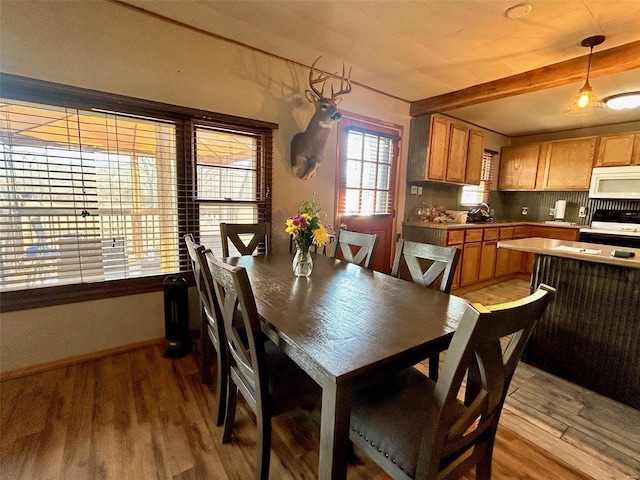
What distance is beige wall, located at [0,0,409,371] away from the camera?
189 centimetres

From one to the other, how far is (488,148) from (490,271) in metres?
2.18

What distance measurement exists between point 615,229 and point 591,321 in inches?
119

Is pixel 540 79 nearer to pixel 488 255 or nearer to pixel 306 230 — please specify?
pixel 488 255

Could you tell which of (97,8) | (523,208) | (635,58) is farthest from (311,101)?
(523,208)

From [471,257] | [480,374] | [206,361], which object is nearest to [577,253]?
[480,374]

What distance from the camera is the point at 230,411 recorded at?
1.48 meters

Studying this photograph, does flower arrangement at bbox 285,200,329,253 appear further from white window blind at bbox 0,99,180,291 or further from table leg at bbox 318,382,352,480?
white window blind at bbox 0,99,180,291

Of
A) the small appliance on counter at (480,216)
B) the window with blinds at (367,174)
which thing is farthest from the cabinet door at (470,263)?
the window with blinds at (367,174)

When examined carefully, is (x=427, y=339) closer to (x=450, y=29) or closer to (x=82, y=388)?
(x=82, y=388)

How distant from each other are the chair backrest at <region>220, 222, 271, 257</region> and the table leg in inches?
68.5

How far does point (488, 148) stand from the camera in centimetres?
515

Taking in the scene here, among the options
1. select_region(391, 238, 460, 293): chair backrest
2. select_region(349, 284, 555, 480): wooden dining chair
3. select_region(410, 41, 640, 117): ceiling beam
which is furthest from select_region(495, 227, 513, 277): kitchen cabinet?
select_region(349, 284, 555, 480): wooden dining chair

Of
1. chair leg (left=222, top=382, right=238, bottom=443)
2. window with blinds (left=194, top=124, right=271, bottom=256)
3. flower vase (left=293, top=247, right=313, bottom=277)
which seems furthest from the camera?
window with blinds (left=194, top=124, right=271, bottom=256)

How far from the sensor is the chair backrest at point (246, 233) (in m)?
2.44
